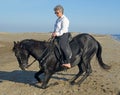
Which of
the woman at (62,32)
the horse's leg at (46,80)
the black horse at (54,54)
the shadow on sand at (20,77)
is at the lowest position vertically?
the shadow on sand at (20,77)

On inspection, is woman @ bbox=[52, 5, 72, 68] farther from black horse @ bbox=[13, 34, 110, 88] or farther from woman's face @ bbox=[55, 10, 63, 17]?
black horse @ bbox=[13, 34, 110, 88]

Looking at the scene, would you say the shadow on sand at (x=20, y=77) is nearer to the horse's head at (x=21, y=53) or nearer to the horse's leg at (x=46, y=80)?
the horse's leg at (x=46, y=80)

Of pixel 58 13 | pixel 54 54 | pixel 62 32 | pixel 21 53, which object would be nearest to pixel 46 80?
pixel 54 54

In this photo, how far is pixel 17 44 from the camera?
12.0m

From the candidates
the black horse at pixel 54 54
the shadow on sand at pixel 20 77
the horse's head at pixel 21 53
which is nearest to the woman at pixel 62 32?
the black horse at pixel 54 54

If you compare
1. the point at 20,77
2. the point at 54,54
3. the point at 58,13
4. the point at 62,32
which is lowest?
the point at 20,77

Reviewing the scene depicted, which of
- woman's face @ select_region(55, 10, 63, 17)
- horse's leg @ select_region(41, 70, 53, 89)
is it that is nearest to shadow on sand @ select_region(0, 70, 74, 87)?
horse's leg @ select_region(41, 70, 53, 89)

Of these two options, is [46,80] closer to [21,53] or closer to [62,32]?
[21,53]

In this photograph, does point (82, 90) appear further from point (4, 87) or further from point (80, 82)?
point (4, 87)

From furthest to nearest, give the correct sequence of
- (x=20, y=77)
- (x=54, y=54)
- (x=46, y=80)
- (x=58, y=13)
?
1. (x=20, y=77)
2. (x=46, y=80)
3. (x=54, y=54)
4. (x=58, y=13)

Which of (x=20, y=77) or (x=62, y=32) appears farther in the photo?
(x=20, y=77)

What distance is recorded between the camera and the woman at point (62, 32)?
466 inches

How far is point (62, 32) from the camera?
11906mm

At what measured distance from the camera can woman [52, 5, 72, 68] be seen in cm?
1184
